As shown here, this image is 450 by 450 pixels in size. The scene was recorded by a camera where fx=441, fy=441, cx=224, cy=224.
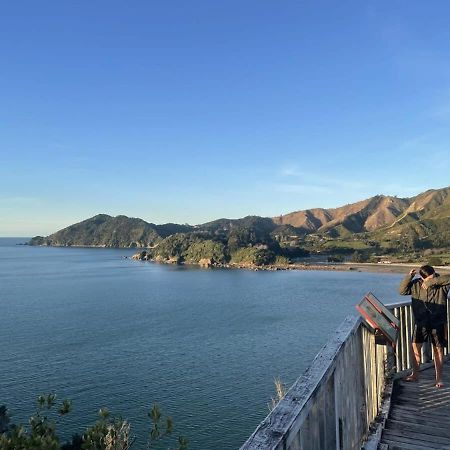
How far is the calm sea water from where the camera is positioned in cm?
2556

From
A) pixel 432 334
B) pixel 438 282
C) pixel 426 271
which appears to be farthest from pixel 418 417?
pixel 426 271

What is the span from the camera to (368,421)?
15.3ft

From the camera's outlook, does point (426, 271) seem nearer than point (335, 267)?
Yes

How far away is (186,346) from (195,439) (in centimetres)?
1883

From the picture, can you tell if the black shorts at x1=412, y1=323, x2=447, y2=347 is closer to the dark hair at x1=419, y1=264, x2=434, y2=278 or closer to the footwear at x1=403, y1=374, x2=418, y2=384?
the footwear at x1=403, y1=374, x2=418, y2=384

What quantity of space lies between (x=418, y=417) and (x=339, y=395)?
2149 mm

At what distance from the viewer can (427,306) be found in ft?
19.9

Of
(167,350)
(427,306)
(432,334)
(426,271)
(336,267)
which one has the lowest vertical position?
(167,350)

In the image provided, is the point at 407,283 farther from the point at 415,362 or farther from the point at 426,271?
the point at 415,362

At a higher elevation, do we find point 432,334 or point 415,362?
point 432,334

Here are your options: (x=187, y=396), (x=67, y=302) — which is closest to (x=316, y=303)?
(x=67, y=302)

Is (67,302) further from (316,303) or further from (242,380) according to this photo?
(242,380)

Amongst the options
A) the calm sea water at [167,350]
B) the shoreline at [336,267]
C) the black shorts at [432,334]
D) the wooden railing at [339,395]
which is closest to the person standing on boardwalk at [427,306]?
the black shorts at [432,334]

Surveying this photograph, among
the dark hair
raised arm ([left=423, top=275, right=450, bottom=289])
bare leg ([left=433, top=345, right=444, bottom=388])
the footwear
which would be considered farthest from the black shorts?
the dark hair
